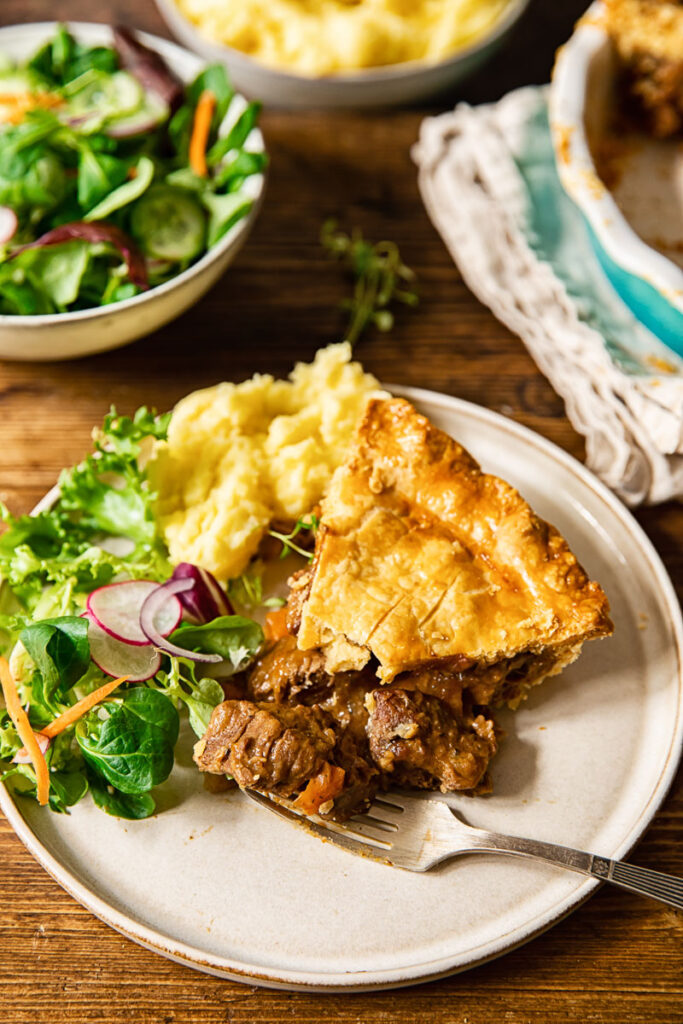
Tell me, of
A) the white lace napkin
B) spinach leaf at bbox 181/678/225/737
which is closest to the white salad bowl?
the white lace napkin

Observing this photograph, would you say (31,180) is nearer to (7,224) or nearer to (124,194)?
(7,224)

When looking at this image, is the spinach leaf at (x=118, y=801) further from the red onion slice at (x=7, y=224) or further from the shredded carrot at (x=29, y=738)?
the red onion slice at (x=7, y=224)

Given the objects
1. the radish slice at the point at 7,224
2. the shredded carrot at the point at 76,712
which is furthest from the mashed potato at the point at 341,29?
the shredded carrot at the point at 76,712

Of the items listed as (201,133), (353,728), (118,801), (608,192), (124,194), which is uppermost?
(608,192)

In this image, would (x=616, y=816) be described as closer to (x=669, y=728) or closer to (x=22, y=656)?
(x=669, y=728)

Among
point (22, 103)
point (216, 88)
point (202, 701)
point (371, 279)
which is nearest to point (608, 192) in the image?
point (371, 279)
